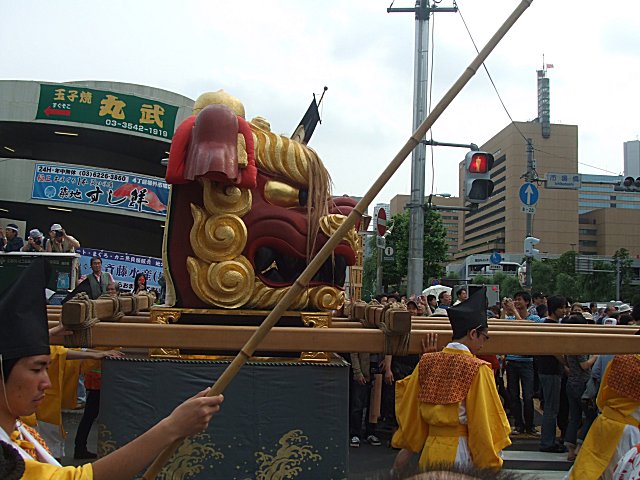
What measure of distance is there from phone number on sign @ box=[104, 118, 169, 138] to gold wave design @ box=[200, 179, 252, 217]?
769 inches

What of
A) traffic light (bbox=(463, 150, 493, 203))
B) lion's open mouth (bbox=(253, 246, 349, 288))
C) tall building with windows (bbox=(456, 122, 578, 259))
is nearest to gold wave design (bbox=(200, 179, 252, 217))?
lion's open mouth (bbox=(253, 246, 349, 288))

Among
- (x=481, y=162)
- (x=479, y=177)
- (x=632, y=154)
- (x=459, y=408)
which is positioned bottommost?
(x=459, y=408)

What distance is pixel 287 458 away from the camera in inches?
150

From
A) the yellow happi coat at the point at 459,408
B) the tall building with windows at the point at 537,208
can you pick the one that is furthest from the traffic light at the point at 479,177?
the tall building with windows at the point at 537,208

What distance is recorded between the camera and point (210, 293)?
414 centimetres

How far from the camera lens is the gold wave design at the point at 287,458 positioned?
3.78m

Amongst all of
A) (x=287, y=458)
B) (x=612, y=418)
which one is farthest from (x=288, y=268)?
(x=612, y=418)

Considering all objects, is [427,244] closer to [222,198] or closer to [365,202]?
[222,198]

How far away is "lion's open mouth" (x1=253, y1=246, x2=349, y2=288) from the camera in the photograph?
14.3 feet

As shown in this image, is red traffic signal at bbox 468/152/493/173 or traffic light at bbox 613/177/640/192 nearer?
red traffic signal at bbox 468/152/493/173

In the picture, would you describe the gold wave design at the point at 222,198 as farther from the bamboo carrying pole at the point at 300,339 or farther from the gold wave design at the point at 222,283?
the bamboo carrying pole at the point at 300,339

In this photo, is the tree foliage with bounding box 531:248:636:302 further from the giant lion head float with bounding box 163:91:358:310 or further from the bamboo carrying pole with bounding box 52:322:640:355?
the bamboo carrying pole with bounding box 52:322:640:355

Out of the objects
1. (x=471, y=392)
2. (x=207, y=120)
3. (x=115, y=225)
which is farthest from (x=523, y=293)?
(x=115, y=225)

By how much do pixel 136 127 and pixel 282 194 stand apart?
19.6 m
